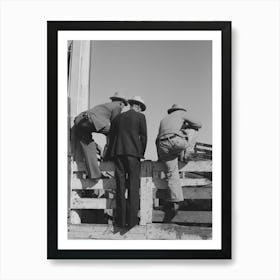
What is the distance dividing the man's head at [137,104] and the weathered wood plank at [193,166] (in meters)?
0.26

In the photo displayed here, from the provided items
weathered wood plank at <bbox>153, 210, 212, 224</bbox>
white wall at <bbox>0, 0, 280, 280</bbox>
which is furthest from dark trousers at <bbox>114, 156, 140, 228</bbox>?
white wall at <bbox>0, 0, 280, 280</bbox>

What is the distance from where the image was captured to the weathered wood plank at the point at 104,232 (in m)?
1.94

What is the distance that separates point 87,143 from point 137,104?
0.95 ft

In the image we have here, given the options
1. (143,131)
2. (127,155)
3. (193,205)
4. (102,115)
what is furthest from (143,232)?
(102,115)

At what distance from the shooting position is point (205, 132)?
6.32ft

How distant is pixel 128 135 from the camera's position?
A: 6.37 feet

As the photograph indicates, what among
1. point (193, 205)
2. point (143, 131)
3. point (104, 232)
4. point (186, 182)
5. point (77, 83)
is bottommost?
point (104, 232)

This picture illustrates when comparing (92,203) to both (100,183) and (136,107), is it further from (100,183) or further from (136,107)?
(136,107)

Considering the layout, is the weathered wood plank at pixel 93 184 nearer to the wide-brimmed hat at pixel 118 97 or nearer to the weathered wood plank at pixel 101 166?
the weathered wood plank at pixel 101 166
